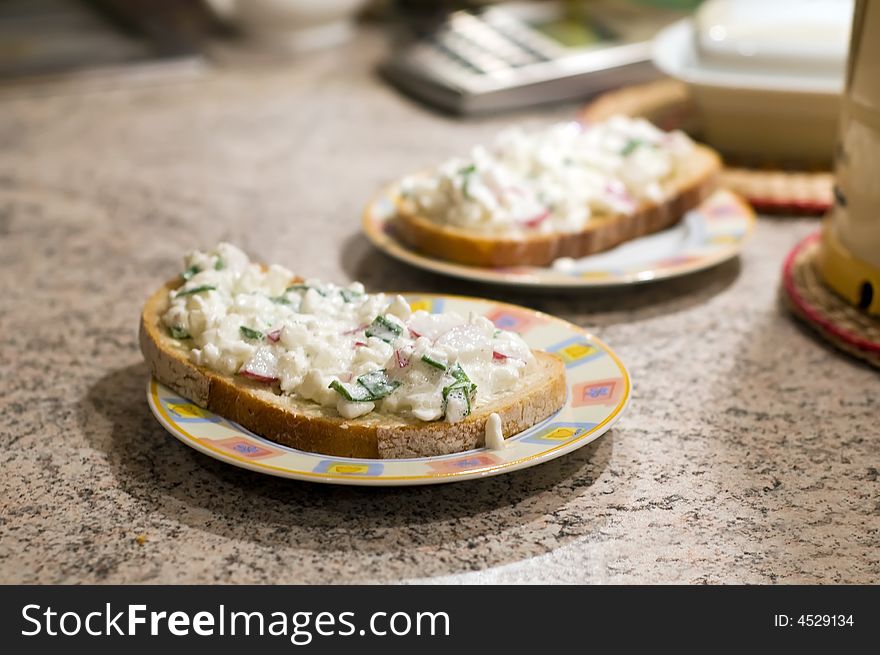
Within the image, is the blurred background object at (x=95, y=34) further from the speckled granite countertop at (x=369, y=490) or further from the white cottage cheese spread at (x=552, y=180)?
the white cottage cheese spread at (x=552, y=180)

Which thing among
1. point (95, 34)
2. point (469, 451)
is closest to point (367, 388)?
point (469, 451)

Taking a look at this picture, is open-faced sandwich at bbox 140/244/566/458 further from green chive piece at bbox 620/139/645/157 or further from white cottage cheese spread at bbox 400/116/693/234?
green chive piece at bbox 620/139/645/157

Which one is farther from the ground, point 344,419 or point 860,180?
point 860,180

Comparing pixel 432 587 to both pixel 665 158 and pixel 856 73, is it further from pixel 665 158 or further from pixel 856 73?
pixel 665 158

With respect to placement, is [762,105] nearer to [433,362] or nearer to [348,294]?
[348,294]

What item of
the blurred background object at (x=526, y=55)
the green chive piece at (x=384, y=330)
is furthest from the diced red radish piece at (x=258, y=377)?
the blurred background object at (x=526, y=55)
